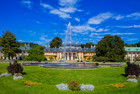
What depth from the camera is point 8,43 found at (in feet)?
183

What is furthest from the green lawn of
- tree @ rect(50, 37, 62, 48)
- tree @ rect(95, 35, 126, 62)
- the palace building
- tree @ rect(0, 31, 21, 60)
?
tree @ rect(50, 37, 62, 48)

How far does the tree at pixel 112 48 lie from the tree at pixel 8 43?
36.1 meters

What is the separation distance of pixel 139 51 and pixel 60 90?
88150 millimetres

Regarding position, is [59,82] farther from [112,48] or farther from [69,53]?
[69,53]

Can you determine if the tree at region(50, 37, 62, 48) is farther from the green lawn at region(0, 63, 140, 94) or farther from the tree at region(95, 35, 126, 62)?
the green lawn at region(0, 63, 140, 94)

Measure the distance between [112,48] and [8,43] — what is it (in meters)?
43.9

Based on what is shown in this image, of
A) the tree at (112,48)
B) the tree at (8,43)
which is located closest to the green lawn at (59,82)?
the tree at (8,43)

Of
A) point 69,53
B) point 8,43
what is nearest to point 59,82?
point 8,43

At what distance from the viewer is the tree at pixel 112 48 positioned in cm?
5968

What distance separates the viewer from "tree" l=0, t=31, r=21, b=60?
54.9m

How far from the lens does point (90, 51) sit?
9025 centimetres

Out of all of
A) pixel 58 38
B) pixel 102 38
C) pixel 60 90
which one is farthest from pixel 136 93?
pixel 58 38

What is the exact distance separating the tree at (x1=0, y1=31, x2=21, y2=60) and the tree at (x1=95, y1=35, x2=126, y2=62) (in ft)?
118

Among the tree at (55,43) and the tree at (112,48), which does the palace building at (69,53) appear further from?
the tree at (112,48)
